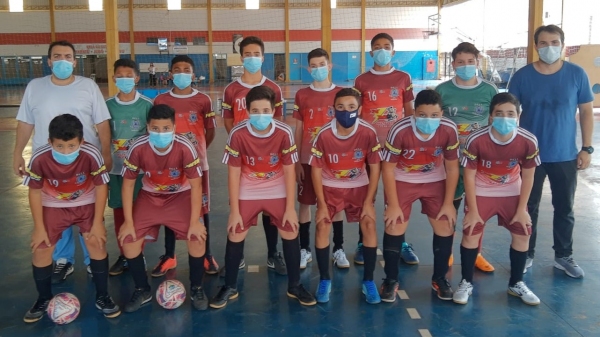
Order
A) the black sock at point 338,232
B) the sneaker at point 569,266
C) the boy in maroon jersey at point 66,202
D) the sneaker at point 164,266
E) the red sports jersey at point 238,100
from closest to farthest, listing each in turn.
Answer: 1. the boy in maroon jersey at point 66,202
2. the sneaker at point 569,266
3. the red sports jersey at point 238,100
4. the sneaker at point 164,266
5. the black sock at point 338,232

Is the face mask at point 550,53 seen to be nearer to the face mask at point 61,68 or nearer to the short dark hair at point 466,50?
the short dark hair at point 466,50

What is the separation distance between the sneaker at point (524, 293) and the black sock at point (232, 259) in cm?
196

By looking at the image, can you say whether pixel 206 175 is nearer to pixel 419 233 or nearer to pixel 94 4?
pixel 419 233

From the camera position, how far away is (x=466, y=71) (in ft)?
12.8

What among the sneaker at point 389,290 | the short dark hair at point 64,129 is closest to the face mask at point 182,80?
the short dark hair at point 64,129

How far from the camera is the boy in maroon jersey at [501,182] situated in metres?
3.49

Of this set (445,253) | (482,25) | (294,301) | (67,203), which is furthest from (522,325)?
(482,25)

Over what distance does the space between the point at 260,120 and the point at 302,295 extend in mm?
1258

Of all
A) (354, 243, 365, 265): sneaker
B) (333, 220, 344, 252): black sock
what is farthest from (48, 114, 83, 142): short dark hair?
(354, 243, 365, 265): sneaker

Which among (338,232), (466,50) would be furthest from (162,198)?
(466,50)

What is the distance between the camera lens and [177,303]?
3.54 meters

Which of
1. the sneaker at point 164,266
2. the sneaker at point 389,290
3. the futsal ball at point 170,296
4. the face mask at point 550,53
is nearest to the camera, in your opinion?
the futsal ball at point 170,296

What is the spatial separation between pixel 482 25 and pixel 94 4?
18.8 meters

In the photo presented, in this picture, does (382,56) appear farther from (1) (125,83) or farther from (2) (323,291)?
(1) (125,83)
